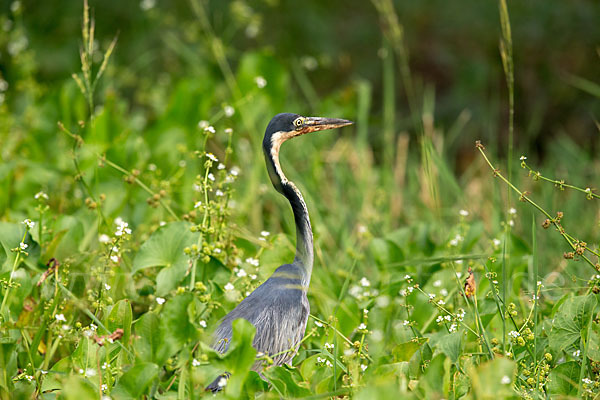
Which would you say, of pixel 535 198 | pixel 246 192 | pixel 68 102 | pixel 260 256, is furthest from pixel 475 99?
pixel 260 256

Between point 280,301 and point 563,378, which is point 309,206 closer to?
point 280,301

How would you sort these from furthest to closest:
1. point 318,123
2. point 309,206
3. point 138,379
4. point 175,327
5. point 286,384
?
point 309,206
point 318,123
point 175,327
point 286,384
point 138,379

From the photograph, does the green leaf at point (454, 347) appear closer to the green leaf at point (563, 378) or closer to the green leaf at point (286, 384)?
the green leaf at point (563, 378)

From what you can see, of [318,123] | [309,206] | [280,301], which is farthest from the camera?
[309,206]

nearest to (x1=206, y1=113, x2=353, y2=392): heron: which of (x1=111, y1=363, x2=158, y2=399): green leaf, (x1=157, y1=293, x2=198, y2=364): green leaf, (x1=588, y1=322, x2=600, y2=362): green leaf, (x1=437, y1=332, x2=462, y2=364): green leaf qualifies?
(x1=157, y1=293, x2=198, y2=364): green leaf

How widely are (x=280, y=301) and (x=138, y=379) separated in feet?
1.89

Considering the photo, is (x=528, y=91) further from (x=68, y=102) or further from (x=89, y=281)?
(x=89, y=281)

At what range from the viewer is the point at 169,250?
2654 millimetres

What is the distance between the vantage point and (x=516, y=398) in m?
1.90

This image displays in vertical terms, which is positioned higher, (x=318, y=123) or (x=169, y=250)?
(x=318, y=123)

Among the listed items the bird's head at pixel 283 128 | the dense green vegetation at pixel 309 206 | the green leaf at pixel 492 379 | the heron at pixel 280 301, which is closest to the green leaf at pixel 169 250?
the dense green vegetation at pixel 309 206

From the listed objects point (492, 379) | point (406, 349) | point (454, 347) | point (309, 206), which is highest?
point (492, 379)

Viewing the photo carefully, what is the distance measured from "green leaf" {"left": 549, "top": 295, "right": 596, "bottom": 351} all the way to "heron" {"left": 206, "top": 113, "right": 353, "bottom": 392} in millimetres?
836

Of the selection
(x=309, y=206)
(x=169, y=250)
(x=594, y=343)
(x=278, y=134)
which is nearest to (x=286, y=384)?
(x=169, y=250)
